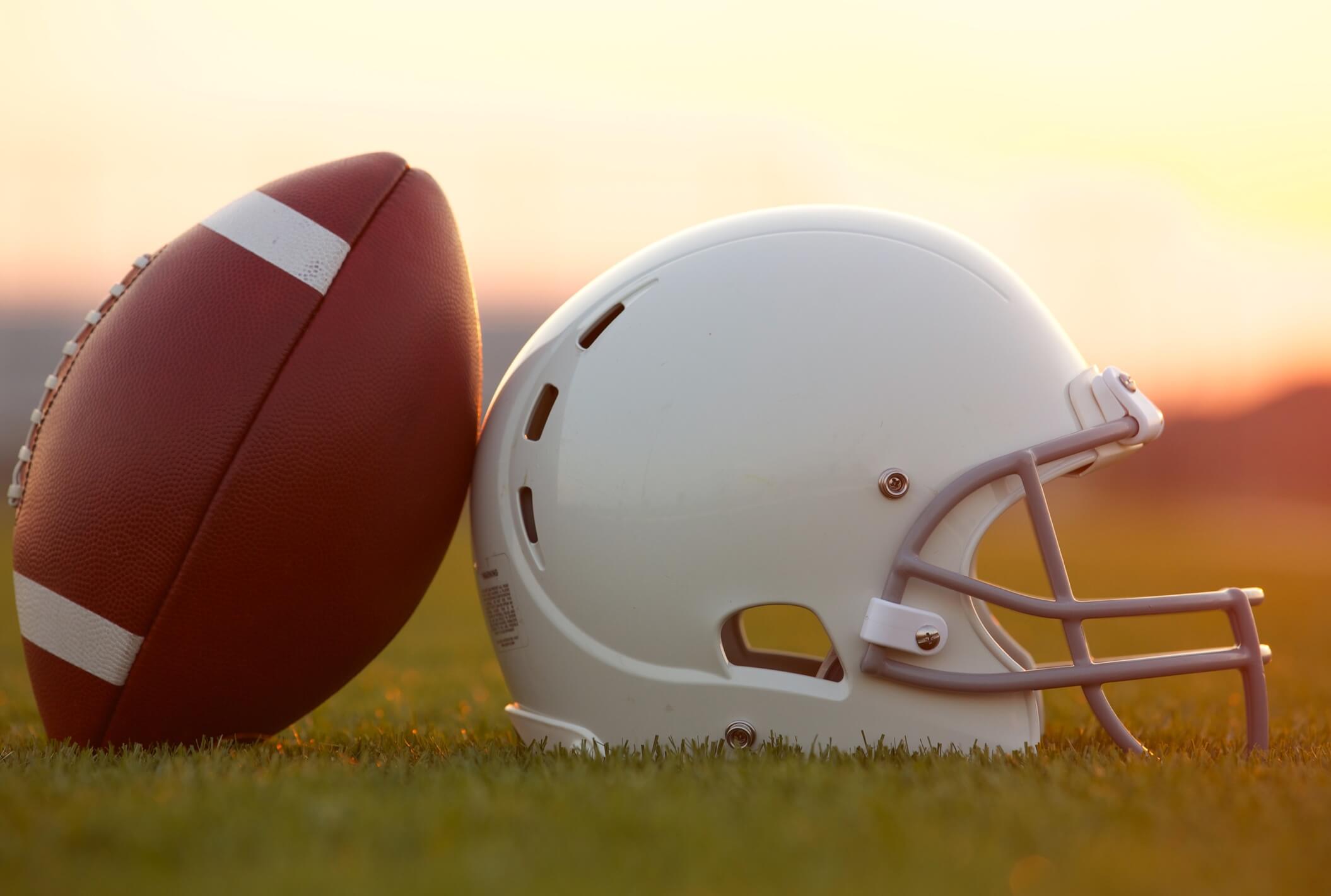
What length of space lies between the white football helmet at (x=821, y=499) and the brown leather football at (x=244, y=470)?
30 cm

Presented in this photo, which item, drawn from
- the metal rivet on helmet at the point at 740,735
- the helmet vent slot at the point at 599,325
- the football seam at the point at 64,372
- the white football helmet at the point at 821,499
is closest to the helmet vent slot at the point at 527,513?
the white football helmet at the point at 821,499

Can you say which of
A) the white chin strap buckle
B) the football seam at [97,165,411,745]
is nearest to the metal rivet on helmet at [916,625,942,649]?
the white chin strap buckle

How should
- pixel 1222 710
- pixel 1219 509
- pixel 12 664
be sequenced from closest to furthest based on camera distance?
pixel 1222 710, pixel 12 664, pixel 1219 509

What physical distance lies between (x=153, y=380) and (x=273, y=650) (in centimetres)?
56

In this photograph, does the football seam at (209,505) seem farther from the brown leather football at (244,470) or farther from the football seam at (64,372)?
the football seam at (64,372)

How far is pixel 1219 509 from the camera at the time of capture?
32.3 m

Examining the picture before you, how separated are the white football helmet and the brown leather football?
1.00 ft

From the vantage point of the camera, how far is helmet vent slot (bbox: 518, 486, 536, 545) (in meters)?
2.49

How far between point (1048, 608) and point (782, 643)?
13.1 feet

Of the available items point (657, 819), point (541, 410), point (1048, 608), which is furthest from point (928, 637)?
point (541, 410)

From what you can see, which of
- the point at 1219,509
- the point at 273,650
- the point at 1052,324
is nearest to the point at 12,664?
the point at 273,650

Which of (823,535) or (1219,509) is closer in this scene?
(823,535)

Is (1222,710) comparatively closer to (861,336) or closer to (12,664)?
(861,336)

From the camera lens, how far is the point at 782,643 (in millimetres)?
6129
